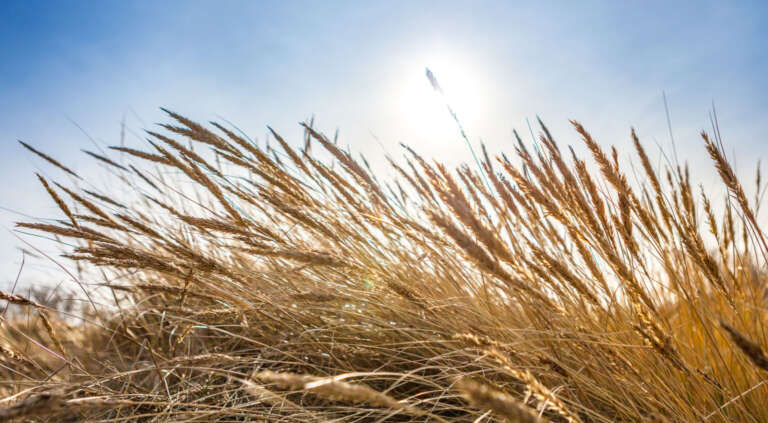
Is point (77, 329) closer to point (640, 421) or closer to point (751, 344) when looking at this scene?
point (640, 421)

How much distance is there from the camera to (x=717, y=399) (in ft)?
3.19

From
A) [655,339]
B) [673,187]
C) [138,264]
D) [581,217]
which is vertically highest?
[673,187]

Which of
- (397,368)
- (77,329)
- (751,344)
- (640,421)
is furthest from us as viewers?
(77,329)

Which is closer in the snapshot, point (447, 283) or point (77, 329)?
point (447, 283)

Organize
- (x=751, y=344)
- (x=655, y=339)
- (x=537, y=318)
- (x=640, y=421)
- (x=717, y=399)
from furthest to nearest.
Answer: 1. (x=537, y=318)
2. (x=717, y=399)
3. (x=640, y=421)
4. (x=655, y=339)
5. (x=751, y=344)

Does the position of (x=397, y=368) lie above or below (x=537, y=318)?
below

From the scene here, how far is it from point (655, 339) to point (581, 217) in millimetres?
309

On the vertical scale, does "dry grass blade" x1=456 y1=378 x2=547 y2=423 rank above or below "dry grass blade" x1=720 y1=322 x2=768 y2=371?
below

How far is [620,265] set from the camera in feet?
2.40

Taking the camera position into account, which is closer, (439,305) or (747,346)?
(747,346)

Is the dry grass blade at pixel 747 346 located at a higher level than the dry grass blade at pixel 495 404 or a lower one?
higher

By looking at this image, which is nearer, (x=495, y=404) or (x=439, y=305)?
(x=495, y=404)

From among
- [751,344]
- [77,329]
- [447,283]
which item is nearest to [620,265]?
[751,344]

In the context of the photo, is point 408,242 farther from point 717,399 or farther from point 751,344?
point 751,344
